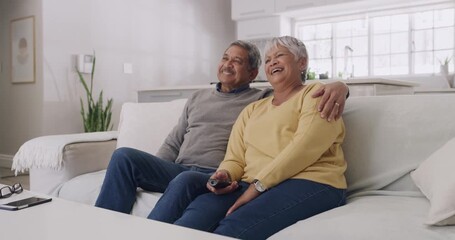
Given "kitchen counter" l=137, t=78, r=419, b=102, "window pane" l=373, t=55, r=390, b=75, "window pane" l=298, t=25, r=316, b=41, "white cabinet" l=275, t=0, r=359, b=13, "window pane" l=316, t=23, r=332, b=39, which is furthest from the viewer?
"window pane" l=298, t=25, r=316, b=41

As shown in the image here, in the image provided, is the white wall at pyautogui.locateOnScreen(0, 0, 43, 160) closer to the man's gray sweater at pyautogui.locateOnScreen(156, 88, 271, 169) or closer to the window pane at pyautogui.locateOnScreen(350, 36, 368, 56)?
the man's gray sweater at pyautogui.locateOnScreen(156, 88, 271, 169)

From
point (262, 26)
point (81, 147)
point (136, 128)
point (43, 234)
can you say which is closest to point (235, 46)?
point (136, 128)

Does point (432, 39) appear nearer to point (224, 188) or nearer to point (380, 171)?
point (380, 171)

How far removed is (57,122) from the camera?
4.53 meters

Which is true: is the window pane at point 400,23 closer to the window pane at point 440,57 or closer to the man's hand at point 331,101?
the window pane at point 440,57

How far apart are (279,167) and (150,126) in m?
1.11

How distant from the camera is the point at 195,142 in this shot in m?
1.98

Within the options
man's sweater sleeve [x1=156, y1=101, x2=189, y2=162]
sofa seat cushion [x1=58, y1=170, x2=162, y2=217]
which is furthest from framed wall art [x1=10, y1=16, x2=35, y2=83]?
man's sweater sleeve [x1=156, y1=101, x2=189, y2=162]

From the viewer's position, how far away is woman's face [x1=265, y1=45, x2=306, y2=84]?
170cm

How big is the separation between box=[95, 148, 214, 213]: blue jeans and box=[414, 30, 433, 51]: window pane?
4054mm

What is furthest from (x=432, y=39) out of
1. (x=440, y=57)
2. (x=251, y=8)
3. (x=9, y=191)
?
(x=9, y=191)

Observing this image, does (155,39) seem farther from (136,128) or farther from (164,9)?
(136,128)

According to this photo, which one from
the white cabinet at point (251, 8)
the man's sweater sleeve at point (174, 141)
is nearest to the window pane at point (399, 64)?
the white cabinet at point (251, 8)

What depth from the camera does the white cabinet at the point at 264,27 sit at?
212 inches
